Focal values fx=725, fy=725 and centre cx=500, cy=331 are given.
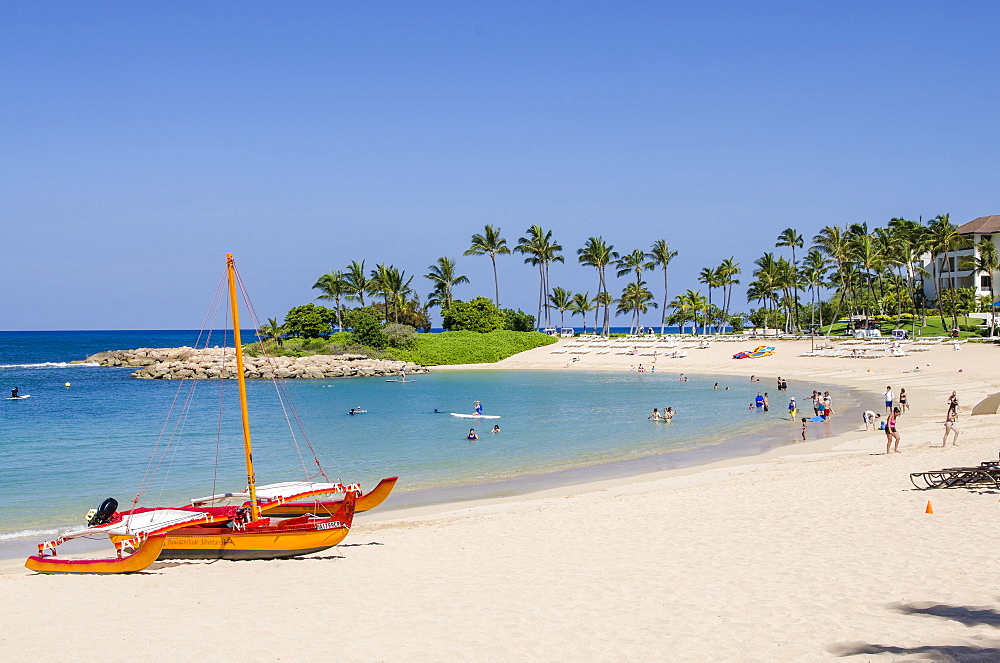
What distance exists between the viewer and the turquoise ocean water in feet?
76.8

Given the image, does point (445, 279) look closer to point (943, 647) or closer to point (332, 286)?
point (332, 286)

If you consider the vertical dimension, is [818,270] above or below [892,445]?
above

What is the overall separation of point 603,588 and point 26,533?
1524cm

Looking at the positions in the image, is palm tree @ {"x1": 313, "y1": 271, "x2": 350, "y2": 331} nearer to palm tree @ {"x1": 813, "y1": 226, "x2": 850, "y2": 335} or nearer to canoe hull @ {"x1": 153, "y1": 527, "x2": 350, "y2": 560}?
palm tree @ {"x1": 813, "y1": 226, "x2": 850, "y2": 335}

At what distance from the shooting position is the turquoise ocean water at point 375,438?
23406 mm

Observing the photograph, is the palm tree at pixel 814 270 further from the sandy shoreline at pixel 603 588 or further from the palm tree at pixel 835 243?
the sandy shoreline at pixel 603 588

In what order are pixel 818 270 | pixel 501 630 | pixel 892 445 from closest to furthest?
pixel 501 630, pixel 892 445, pixel 818 270

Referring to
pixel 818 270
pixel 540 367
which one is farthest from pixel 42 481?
pixel 818 270

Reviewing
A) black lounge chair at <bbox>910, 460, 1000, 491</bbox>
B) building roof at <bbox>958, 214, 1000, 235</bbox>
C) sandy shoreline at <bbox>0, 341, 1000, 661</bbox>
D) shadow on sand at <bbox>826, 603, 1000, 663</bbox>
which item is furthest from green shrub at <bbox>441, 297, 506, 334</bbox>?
shadow on sand at <bbox>826, 603, 1000, 663</bbox>

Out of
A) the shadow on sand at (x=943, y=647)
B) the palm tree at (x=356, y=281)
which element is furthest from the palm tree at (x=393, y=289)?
the shadow on sand at (x=943, y=647)

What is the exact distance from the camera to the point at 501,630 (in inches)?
354

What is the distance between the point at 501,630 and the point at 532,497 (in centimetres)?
1128

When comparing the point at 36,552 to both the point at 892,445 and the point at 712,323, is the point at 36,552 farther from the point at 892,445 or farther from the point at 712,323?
the point at 712,323

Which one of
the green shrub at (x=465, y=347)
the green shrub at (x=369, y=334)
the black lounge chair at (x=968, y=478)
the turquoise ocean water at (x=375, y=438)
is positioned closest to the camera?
the black lounge chair at (x=968, y=478)
